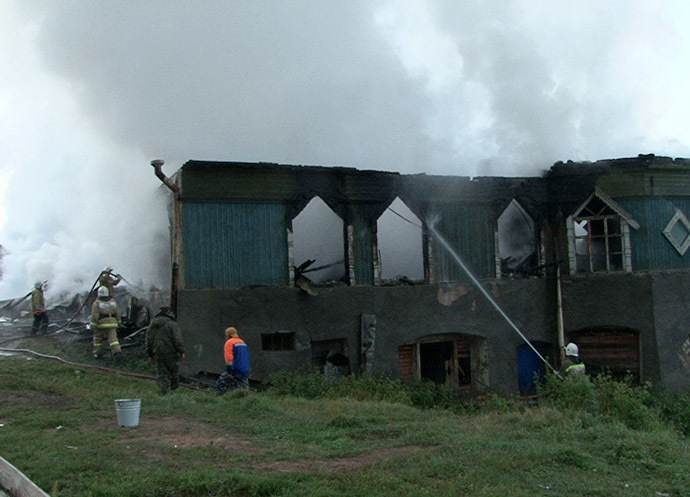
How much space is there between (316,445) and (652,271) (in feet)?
44.0

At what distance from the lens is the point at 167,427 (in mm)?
9641

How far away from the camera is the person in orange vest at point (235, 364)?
42.7ft

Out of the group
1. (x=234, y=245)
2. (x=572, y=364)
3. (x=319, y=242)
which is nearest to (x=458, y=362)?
(x=319, y=242)

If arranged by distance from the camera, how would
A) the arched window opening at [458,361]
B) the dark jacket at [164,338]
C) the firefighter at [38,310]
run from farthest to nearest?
the arched window opening at [458,361], the firefighter at [38,310], the dark jacket at [164,338]

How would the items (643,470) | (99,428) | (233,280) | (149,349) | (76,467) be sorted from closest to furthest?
(76,467)
(643,470)
(99,428)
(149,349)
(233,280)

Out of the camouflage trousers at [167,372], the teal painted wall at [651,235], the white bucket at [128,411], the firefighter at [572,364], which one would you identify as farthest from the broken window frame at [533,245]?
the white bucket at [128,411]

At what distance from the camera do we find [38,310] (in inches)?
712

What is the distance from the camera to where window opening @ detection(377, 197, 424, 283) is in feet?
67.1

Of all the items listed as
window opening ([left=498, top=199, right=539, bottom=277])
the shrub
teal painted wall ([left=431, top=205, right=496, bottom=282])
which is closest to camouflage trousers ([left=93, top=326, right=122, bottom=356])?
teal painted wall ([left=431, top=205, right=496, bottom=282])

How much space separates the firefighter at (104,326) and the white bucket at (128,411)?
21.6 feet

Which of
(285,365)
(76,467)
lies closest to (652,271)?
(285,365)

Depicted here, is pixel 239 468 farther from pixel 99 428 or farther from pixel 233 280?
pixel 233 280

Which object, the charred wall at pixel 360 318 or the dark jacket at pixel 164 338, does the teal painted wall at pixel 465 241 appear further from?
the dark jacket at pixel 164 338

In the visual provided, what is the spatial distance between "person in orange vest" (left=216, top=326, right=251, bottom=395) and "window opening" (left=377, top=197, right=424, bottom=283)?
25.1 feet
